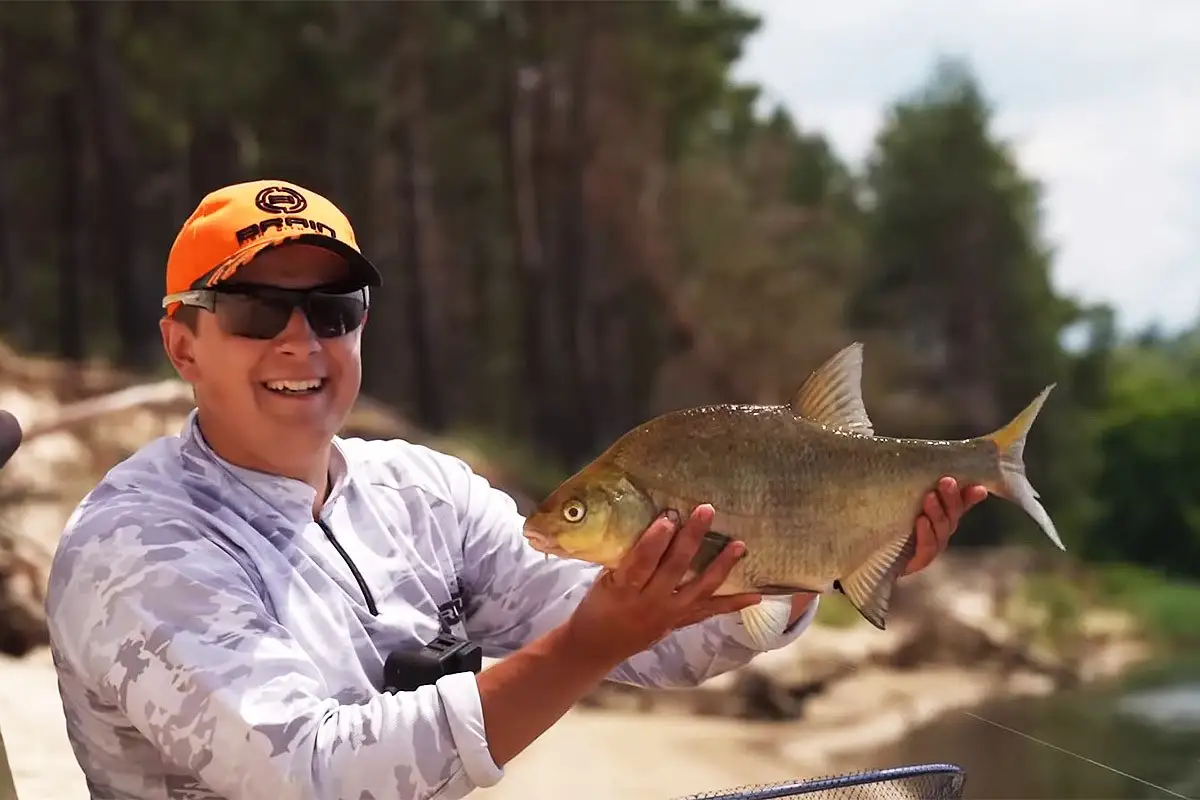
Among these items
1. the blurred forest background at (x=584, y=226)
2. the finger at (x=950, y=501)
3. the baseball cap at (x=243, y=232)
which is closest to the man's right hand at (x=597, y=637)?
the finger at (x=950, y=501)

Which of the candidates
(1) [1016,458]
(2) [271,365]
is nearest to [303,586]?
(2) [271,365]

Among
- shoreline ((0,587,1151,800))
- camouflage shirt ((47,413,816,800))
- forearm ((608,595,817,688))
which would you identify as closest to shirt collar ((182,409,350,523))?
camouflage shirt ((47,413,816,800))

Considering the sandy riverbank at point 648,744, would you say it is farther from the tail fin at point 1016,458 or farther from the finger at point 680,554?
the tail fin at point 1016,458

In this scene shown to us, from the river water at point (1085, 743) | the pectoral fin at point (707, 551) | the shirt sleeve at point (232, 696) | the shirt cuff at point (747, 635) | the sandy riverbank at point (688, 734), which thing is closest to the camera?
the shirt sleeve at point (232, 696)

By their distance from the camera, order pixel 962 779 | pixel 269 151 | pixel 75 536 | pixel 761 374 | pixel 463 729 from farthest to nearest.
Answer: pixel 761 374, pixel 269 151, pixel 962 779, pixel 75 536, pixel 463 729

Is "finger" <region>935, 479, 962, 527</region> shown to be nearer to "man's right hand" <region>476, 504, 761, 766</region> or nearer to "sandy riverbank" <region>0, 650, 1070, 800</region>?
"man's right hand" <region>476, 504, 761, 766</region>

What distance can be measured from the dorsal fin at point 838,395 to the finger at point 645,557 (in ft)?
1.29

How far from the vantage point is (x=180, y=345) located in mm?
1555

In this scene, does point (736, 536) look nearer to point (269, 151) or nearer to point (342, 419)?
point (342, 419)

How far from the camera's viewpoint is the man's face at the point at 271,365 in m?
1.50

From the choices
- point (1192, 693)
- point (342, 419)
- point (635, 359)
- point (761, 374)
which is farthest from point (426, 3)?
point (342, 419)

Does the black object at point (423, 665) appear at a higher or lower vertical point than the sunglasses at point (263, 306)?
lower

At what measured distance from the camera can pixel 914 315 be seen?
1143 centimetres

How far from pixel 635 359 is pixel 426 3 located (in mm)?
3294
